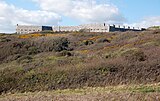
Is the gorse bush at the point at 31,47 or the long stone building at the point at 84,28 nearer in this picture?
the gorse bush at the point at 31,47

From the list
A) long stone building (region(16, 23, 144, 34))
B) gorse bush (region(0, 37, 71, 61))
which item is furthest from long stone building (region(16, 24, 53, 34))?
gorse bush (region(0, 37, 71, 61))

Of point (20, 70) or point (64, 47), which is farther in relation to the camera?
point (64, 47)

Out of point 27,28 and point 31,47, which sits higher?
point 27,28

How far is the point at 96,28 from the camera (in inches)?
3423

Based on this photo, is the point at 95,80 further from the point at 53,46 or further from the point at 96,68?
the point at 53,46

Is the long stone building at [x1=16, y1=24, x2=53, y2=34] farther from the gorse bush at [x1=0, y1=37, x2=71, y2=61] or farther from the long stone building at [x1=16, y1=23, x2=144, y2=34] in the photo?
the gorse bush at [x1=0, y1=37, x2=71, y2=61]

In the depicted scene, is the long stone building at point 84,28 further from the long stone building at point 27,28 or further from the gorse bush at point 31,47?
the gorse bush at point 31,47

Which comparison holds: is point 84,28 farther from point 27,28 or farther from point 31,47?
point 31,47

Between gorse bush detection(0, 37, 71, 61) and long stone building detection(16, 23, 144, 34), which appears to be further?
long stone building detection(16, 23, 144, 34)

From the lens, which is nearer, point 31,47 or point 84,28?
point 31,47

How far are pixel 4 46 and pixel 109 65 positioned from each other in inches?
749

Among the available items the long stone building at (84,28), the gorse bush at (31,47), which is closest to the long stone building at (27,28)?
the long stone building at (84,28)

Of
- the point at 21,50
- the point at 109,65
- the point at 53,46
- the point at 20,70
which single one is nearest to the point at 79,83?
the point at 109,65

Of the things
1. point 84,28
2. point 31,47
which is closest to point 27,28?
point 84,28
